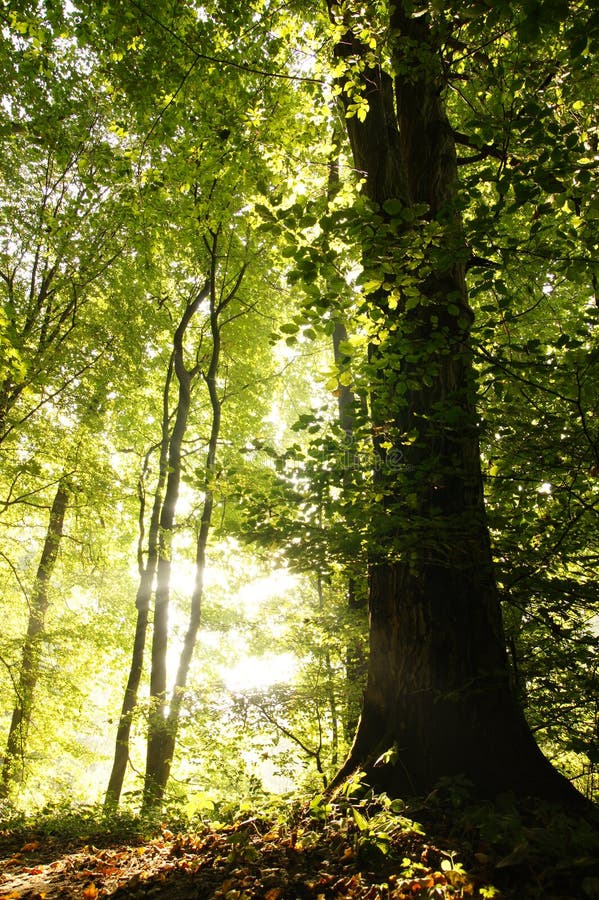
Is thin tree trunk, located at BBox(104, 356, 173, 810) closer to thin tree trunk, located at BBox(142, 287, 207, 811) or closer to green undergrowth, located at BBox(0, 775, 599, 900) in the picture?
thin tree trunk, located at BBox(142, 287, 207, 811)

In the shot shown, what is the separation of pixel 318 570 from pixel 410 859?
1.69 m

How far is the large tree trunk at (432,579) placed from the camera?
9.97 feet

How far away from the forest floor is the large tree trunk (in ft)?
1.37

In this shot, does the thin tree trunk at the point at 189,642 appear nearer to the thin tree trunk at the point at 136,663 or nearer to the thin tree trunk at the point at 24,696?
the thin tree trunk at the point at 136,663

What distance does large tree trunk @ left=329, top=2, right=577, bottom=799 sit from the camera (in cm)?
304

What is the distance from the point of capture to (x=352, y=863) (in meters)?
2.64

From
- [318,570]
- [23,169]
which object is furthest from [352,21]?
[23,169]

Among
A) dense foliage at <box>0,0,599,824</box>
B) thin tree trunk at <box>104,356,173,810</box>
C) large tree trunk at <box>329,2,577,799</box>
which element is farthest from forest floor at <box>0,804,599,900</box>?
thin tree trunk at <box>104,356,173,810</box>

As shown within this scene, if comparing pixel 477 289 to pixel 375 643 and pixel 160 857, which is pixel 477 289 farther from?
pixel 160 857

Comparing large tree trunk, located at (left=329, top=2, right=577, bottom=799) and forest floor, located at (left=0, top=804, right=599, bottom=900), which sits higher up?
large tree trunk, located at (left=329, top=2, right=577, bottom=799)

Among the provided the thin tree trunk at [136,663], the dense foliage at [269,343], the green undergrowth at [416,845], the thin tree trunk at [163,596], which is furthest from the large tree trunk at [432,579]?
the thin tree trunk at [136,663]

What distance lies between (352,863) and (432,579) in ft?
5.71

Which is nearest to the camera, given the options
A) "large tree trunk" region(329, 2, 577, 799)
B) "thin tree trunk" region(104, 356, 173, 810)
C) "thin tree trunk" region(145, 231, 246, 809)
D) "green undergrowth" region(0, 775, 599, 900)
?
"green undergrowth" region(0, 775, 599, 900)

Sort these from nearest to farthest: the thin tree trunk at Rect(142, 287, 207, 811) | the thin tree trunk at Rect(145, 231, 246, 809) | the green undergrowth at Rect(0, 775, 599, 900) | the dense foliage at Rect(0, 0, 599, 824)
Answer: the green undergrowth at Rect(0, 775, 599, 900)
the dense foliage at Rect(0, 0, 599, 824)
the thin tree trunk at Rect(145, 231, 246, 809)
the thin tree trunk at Rect(142, 287, 207, 811)
